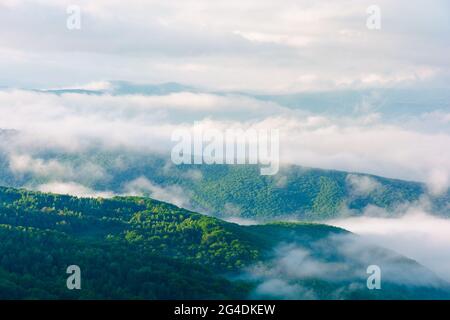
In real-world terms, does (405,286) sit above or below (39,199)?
below

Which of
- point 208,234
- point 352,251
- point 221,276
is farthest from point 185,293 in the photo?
point 352,251

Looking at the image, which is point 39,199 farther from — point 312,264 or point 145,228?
point 312,264
